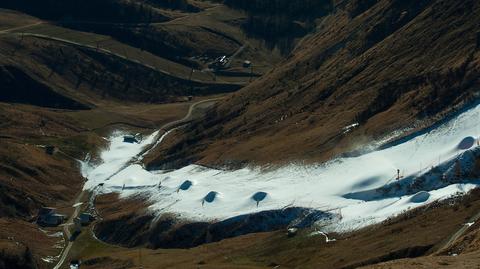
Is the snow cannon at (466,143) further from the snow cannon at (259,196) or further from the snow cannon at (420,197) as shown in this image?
the snow cannon at (259,196)

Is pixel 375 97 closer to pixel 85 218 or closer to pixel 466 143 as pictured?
pixel 466 143

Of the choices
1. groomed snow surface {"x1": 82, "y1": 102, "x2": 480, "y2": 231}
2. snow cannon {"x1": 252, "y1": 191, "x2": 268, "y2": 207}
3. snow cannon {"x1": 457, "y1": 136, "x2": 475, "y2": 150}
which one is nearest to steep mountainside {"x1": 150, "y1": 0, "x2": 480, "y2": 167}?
groomed snow surface {"x1": 82, "y1": 102, "x2": 480, "y2": 231}

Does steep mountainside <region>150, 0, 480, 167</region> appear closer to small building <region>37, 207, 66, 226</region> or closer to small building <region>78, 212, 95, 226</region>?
small building <region>78, 212, 95, 226</region>

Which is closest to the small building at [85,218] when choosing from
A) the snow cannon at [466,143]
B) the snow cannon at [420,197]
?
the snow cannon at [420,197]

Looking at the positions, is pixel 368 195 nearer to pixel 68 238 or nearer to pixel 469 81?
pixel 469 81

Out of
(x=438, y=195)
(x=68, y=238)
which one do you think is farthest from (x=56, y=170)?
(x=438, y=195)

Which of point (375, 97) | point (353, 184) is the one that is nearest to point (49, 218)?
point (353, 184)

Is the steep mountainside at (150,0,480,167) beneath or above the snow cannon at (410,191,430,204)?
above

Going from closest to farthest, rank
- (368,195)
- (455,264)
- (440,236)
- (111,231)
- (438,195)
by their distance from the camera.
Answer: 1. (455,264)
2. (440,236)
3. (438,195)
4. (368,195)
5. (111,231)
